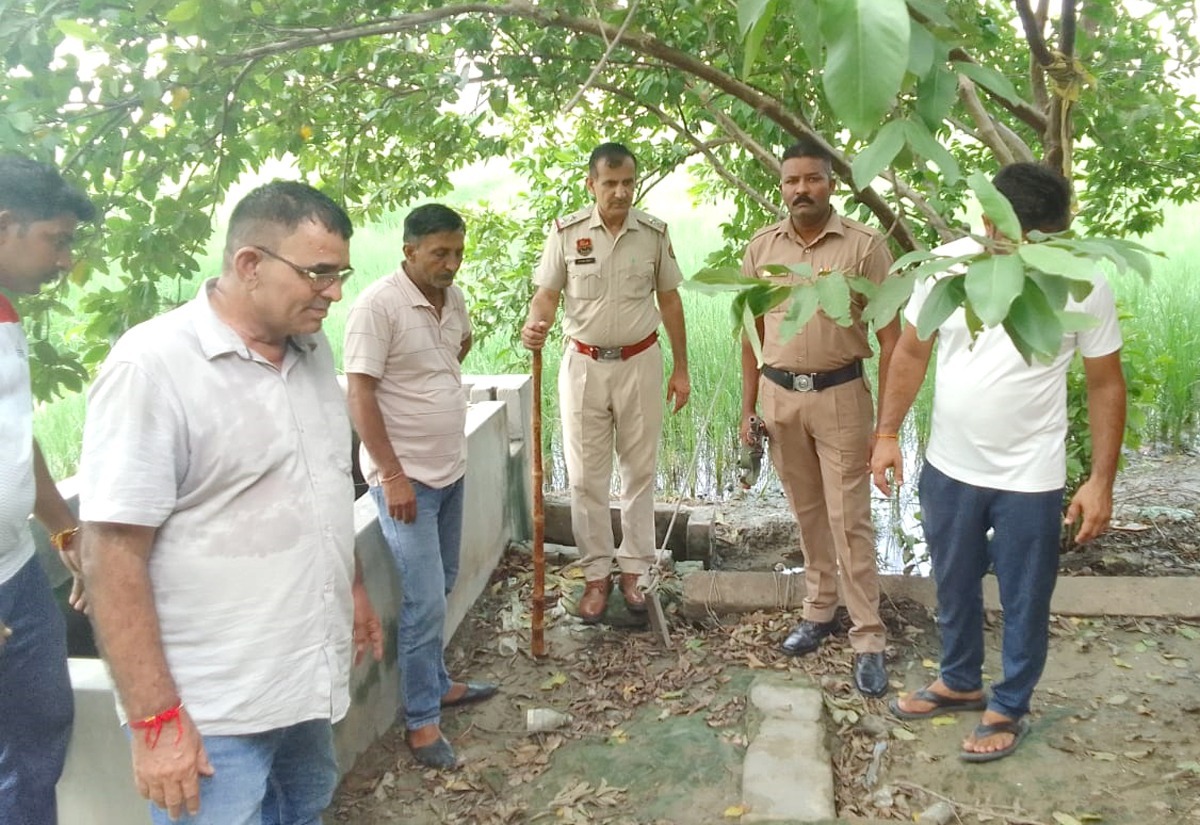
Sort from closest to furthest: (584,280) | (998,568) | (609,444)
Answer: (998,568) < (584,280) < (609,444)

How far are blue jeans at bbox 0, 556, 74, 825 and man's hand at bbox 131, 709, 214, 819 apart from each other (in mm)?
608

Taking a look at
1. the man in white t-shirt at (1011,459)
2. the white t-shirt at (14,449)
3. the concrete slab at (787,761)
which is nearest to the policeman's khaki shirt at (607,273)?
the man in white t-shirt at (1011,459)

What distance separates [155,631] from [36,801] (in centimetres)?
82

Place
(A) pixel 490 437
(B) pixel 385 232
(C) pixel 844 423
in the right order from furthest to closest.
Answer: (B) pixel 385 232 → (A) pixel 490 437 → (C) pixel 844 423

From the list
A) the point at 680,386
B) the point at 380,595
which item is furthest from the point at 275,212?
the point at 680,386

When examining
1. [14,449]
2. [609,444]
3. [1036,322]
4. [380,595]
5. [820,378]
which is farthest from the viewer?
[609,444]

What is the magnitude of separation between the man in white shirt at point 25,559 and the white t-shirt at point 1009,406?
2058mm

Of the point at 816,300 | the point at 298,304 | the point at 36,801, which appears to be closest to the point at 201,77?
the point at 298,304

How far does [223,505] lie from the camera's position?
1584mm

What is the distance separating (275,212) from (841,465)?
83.9 inches

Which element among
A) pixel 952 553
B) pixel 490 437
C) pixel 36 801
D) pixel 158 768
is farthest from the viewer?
pixel 490 437

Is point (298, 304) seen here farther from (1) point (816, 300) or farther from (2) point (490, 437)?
(2) point (490, 437)

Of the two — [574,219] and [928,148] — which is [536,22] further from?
[928,148]

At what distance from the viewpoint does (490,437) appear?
4.17 m
